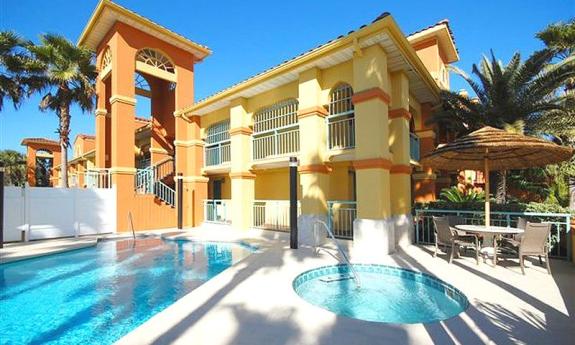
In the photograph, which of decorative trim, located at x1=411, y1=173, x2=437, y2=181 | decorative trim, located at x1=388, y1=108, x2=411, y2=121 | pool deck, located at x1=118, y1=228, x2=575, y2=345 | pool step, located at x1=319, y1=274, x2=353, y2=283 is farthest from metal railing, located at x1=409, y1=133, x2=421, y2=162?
pool step, located at x1=319, y1=274, x2=353, y2=283

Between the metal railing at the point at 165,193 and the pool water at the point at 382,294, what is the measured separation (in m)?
12.0

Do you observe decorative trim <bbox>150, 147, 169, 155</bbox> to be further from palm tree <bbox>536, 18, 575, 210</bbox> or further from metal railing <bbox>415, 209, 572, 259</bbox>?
→ palm tree <bbox>536, 18, 575, 210</bbox>

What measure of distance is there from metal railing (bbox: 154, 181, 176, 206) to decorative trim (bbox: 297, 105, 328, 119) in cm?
933

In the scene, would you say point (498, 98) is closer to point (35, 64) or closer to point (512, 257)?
point (512, 257)

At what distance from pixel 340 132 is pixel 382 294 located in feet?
Result: 21.4

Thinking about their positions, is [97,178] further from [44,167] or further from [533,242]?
[44,167]

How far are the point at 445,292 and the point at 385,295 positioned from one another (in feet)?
3.69

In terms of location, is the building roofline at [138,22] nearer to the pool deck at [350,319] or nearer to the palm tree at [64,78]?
the palm tree at [64,78]

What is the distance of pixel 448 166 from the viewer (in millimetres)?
9359

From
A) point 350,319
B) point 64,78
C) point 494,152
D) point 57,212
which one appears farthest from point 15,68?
point 494,152

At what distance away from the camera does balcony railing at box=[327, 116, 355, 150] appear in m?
10.9

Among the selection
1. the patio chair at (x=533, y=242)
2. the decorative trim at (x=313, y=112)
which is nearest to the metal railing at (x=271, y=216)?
the decorative trim at (x=313, y=112)

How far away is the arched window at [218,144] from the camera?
51.3ft

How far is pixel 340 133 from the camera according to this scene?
36.9 ft
